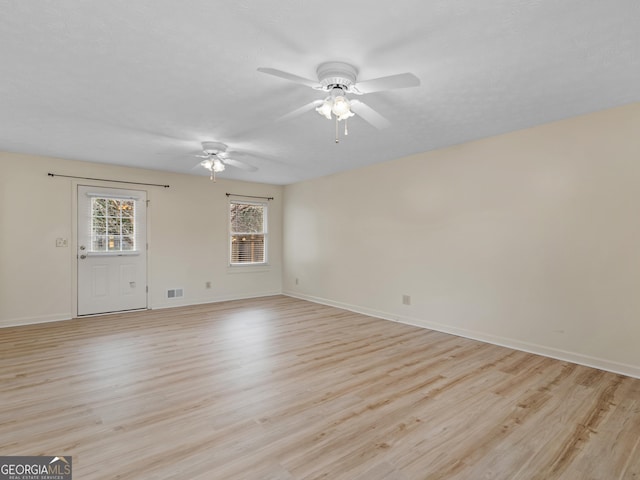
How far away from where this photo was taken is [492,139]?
395 cm

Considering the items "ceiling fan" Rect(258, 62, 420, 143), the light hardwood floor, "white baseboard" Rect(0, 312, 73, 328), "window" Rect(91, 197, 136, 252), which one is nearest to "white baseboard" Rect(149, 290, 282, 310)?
"window" Rect(91, 197, 136, 252)

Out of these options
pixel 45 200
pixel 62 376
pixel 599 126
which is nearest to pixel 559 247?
pixel 599 126

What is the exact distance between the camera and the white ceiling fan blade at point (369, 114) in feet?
9.75

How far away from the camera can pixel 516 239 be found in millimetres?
3730

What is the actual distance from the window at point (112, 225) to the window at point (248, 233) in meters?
1.78

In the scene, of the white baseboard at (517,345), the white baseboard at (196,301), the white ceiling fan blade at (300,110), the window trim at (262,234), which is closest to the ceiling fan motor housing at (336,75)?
the white ceiling fan blade at (300,110)

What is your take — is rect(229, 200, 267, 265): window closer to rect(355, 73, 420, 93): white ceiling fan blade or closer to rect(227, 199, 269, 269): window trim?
rect(227, 199, 269, 269): window trim

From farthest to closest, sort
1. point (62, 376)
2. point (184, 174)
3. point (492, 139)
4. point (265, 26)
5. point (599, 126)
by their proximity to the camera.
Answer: point (184, 174) < point (492, 139) < point (599, 126) < point (62, 376) < point (265, 26)

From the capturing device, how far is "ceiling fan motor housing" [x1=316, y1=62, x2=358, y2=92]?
89.3 inches

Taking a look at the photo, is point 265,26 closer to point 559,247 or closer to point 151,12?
point 151,12

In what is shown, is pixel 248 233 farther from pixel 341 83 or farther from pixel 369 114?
pixel 341 83

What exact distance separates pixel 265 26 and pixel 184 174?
468 centimetres

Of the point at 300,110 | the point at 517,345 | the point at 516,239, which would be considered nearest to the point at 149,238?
the point at 300,110

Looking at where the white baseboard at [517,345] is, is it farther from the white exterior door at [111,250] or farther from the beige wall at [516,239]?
the white exterior door at [111,250]
